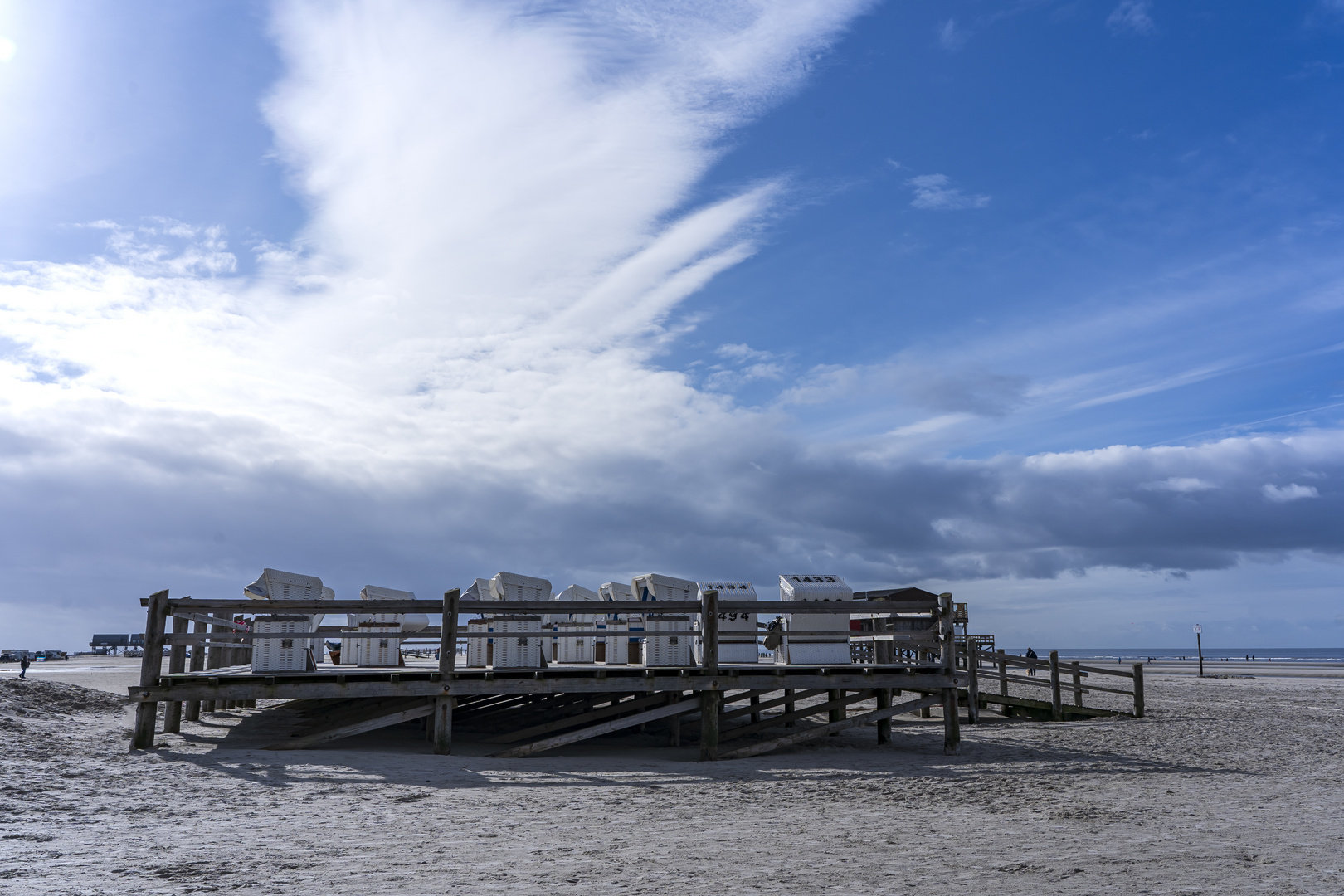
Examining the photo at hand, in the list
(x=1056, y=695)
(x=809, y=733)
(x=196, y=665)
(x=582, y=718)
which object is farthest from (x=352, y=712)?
(x=1056, y=695)

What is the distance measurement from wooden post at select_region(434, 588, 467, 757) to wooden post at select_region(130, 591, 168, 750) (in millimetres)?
3641

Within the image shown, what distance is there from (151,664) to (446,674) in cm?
398

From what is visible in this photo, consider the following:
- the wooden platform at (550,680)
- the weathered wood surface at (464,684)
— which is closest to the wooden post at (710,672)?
the wooden platform at (550,680)

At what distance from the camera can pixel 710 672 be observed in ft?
44.1

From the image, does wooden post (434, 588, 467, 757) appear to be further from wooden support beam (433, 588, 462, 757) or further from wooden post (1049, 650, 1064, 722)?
wooden post (1049, 650, 1064, 722)

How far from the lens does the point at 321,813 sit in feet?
28.1

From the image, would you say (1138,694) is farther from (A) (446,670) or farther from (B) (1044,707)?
(A) (446,670)

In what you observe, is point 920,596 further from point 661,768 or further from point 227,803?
point 227,803

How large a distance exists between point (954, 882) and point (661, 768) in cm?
623

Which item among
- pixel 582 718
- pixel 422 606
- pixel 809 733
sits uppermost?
pixel 422 606

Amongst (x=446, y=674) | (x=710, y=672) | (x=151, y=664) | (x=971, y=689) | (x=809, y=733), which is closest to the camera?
(x=151, y=664)

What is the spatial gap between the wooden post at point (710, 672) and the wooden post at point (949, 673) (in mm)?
3624

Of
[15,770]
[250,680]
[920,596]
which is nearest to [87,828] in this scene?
[15,770]

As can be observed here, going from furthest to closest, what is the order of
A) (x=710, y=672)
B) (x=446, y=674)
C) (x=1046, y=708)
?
1. (x=1046, y=708)
2. (x=710, y=672)
3. (x=446, y=674)
